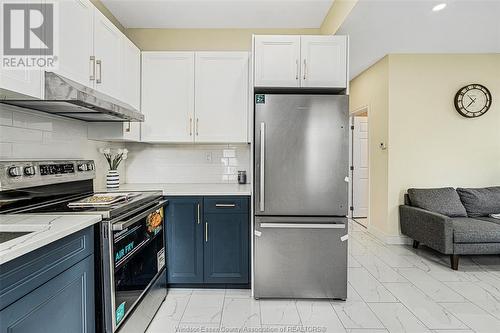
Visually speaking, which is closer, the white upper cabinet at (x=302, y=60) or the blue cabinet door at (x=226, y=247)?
the white upper cabinet at (x=302, y=60)

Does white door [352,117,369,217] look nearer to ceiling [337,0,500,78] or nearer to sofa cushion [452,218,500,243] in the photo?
ceiling [337,0,500,78]

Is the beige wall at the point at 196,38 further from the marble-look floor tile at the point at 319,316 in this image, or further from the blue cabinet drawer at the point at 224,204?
the marble-look floor tile at the point at 319,316

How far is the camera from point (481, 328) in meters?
2.00

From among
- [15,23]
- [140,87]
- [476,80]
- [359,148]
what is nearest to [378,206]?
[359,148]

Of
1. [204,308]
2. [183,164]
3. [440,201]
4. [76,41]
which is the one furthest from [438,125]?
[76,41]

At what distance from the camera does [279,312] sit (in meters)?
2.21

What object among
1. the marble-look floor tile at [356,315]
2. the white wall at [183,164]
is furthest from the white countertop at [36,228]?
the marble-look floor tile at [356,315]

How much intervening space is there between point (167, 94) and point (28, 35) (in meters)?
1.47

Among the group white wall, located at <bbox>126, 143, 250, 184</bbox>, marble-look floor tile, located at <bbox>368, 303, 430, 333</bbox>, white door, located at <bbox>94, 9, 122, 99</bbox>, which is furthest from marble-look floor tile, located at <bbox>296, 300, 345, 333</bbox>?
white door, located at <bbox>94, 9, 122, 99</bbox>

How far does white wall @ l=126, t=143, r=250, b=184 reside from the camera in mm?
3215

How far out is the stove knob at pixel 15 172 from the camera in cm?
155

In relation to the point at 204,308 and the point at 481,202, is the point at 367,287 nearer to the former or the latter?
the point at 204,308

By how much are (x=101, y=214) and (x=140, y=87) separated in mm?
1743

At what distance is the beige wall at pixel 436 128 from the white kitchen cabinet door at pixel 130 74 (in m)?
3.28
